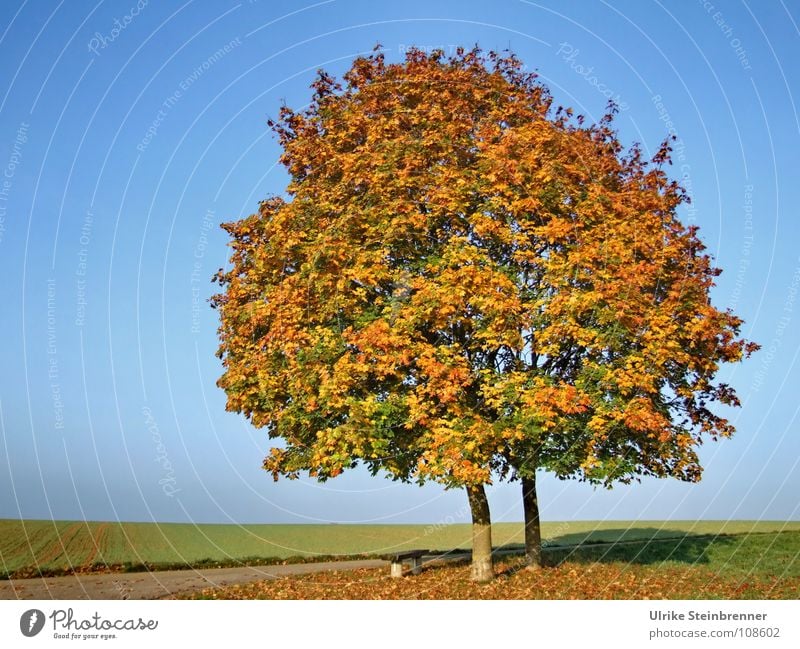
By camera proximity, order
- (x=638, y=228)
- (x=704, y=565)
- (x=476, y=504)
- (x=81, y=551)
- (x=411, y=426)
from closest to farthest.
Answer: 1. (x=411, y=426)
2. (x=638, y=228)
3. (x=476, y=504)
4. (x=704, y=565)
5. (x=81, y=551)

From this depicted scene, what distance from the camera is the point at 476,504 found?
2094 cm

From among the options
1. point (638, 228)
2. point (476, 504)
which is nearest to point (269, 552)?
point (476, 504)

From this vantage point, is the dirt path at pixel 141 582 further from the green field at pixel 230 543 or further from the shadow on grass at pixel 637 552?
the shadow on grass at pixel 637 552

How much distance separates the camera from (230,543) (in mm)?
35438

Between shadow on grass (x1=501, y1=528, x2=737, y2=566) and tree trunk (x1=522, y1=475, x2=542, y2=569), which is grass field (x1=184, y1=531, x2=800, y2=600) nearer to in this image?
shadow on grass (x1=501, y1=528, x2=737, y2=566)

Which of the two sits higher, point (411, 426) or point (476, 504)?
point (411, 426)

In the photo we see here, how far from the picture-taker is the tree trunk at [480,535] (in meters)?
20.6

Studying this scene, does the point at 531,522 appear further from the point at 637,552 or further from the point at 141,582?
the point at 141,582

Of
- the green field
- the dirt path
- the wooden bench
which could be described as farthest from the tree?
the green field

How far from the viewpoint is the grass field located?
1877cm

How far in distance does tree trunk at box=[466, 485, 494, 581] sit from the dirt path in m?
4.97

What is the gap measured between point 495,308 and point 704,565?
536 inches

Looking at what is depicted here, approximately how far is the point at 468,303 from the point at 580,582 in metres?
8.56
